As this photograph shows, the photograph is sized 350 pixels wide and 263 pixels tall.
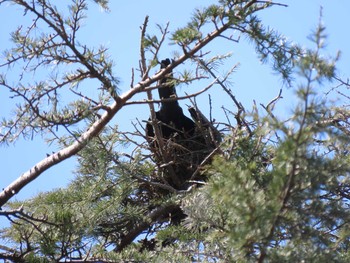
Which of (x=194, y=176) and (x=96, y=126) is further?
(x=194, y=176)

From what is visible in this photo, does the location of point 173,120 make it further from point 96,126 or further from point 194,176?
point 96,126

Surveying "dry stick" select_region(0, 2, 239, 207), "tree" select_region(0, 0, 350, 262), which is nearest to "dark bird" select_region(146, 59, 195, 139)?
"tree" select_region(0, 0, 350, 262)

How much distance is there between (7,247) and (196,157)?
1600mm

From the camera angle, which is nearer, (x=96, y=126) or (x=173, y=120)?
(x=96, y=126)

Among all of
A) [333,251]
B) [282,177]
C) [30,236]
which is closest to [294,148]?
[282,177]

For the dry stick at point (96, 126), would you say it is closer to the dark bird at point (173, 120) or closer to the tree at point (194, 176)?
the tree at point (194, 176)

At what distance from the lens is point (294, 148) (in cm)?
204

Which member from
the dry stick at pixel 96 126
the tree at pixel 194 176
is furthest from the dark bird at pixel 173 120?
the dry stick at pixel 96 126

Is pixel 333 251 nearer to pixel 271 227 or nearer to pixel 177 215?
pixel 271 227

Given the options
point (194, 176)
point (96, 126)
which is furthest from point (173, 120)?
point (96, 126)

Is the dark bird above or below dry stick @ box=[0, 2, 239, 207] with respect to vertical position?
above

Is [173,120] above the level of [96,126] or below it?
above

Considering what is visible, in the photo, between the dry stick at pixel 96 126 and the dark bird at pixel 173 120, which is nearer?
the dry stick at pixel 96 126

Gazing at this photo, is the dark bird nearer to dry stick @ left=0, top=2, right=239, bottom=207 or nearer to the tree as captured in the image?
the tree
